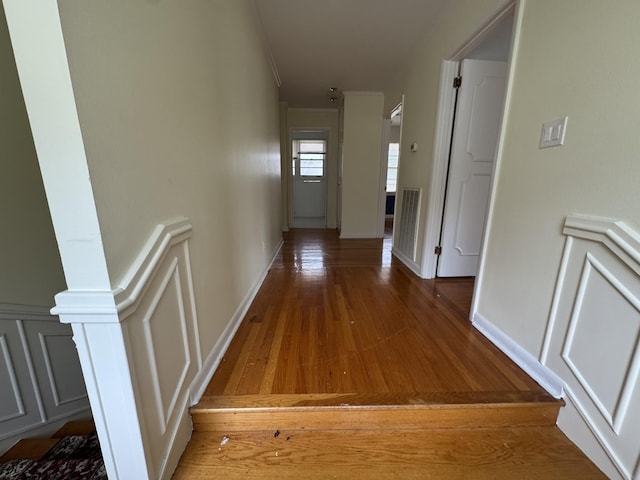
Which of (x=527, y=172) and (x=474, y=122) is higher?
(x=474, y=122)

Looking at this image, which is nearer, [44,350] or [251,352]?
[251,352]

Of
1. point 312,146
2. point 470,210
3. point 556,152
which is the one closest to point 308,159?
point 312,146

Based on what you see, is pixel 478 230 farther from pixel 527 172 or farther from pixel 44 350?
pixel 44 350

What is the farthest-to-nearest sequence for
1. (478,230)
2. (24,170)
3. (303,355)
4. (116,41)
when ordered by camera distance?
(478,230), (24,170), (303,355), (116,41)

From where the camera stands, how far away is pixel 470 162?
7.60 ft

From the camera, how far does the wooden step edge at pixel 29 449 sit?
1538 mm

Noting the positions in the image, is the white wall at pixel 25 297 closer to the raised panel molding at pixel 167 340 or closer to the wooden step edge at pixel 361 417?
the raised panel molding at pixel 167 340

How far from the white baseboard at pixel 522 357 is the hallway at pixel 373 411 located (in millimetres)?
45

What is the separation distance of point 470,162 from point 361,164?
2250 millimetres

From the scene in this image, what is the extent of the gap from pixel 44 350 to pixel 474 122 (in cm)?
389

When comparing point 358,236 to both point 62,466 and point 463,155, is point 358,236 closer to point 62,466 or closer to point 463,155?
point 463,155

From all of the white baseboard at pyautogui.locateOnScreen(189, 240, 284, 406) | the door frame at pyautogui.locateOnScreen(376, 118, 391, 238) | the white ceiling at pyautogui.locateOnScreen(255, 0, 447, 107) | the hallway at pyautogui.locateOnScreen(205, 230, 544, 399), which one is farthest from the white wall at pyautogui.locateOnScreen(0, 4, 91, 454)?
the door frame at pyautogui.locateOnScreen(376, 118, 391, 238)

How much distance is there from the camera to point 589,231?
0.99 m

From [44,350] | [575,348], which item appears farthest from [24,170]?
[575,348]
